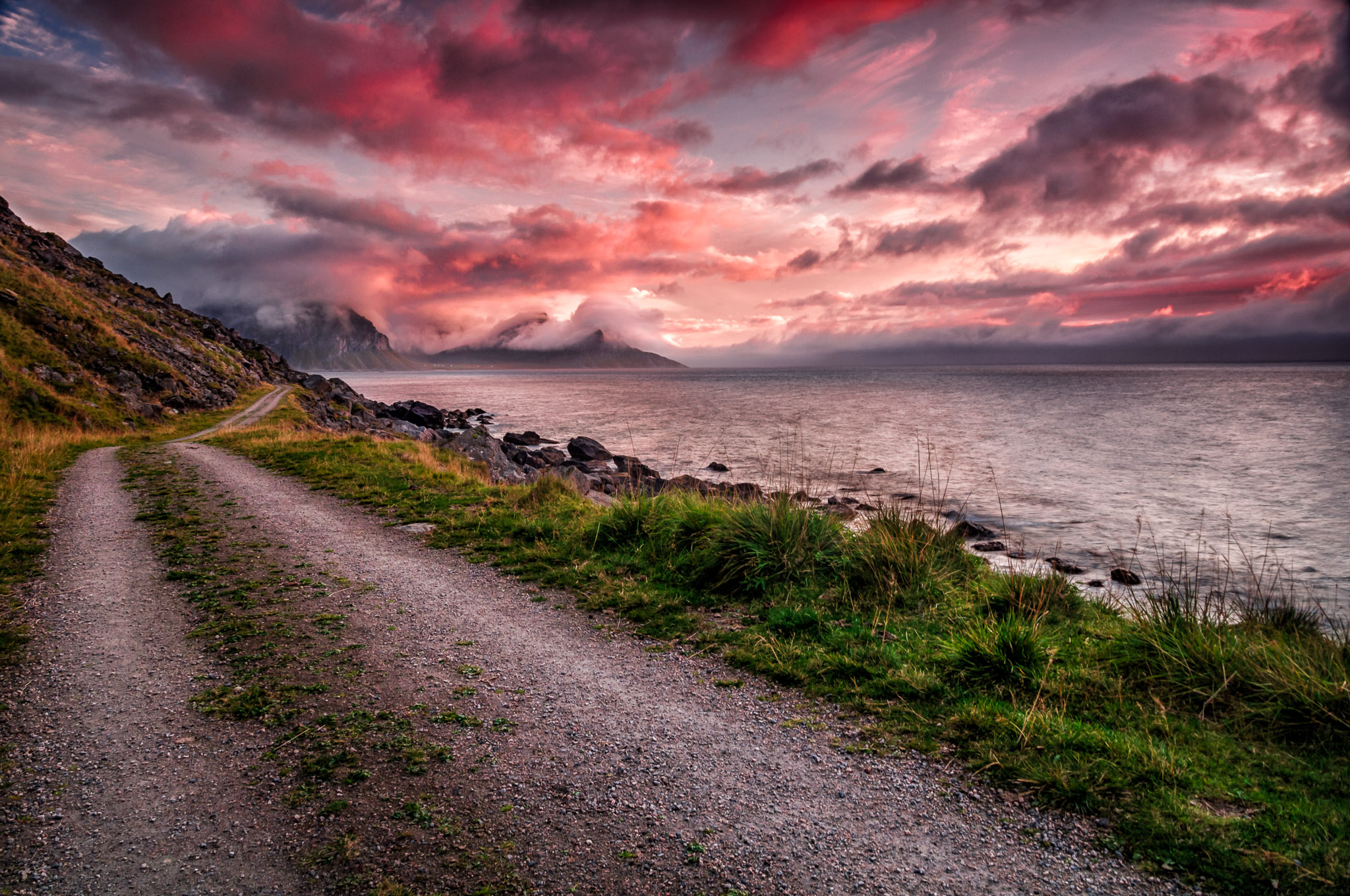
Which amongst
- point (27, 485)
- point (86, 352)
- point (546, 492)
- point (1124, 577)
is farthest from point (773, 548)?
point (86, 352)

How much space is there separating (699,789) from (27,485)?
1832cm

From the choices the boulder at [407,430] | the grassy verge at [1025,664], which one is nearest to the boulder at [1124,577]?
the grassy verge at [1025,664]

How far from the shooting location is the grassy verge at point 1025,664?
12.1 feet

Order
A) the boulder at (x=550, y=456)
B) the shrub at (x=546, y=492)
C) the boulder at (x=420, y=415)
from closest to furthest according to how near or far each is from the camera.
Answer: the shrub at (x=546, y=492) < the boulder at (x=550, y=456) < the boulder at (x=420, y=415)

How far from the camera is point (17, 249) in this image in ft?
173

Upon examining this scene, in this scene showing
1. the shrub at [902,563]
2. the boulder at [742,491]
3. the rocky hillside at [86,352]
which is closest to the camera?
the shrub at [902,563]

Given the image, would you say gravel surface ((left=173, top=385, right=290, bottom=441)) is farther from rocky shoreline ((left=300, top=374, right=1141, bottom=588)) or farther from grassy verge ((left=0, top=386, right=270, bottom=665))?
rocky shoreline ((left=300, top=374, right=1141, bottom=588))

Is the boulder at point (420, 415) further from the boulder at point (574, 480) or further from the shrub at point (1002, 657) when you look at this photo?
the shrub at point (1002, 657)

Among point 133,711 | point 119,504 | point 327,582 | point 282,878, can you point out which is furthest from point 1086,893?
point 119,504

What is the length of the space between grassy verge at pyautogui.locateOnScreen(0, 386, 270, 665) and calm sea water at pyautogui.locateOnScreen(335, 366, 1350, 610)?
36.5 feet

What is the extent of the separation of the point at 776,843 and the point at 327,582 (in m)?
7.15

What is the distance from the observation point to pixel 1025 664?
5.45 m

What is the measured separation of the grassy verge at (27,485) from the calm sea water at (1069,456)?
11.1 meters

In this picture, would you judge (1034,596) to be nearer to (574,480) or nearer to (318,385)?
(574,480)
